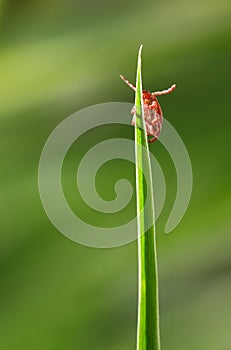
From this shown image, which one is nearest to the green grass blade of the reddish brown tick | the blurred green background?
the reddish brown tick

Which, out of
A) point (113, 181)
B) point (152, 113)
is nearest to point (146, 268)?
point (152, 113)

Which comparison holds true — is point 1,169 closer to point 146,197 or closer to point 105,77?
point 105,77

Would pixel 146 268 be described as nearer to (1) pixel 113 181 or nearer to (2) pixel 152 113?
(2) pixel 152 113

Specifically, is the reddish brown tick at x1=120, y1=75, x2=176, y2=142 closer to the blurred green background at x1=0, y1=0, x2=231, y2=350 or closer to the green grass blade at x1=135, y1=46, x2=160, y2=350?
the green grass blade at x1=135, y1=46, x2=160, y2=350

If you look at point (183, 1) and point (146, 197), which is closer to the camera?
point (146, 197)

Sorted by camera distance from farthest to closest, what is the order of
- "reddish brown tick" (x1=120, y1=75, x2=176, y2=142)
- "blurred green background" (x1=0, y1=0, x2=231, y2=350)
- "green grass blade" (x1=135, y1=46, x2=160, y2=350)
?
1. "blurred green background" (x1=0, y1=0, x2=231, y2=350)
2. "reddish brown tick" (x1=120, y1=75, x2=176, y2=142)
3. "green grass blade" (x1=135, y1=46, x2=160, y2=350)

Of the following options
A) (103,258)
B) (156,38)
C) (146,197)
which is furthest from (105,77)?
(146,197)

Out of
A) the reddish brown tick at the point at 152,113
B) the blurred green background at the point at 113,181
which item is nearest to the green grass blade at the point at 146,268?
the reddish brown tick at the point at 152,113
